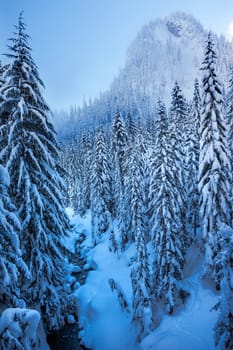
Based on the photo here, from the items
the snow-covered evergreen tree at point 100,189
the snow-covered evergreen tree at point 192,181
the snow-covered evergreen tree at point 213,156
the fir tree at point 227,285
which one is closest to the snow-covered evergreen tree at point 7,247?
the fir tree at point 227,285

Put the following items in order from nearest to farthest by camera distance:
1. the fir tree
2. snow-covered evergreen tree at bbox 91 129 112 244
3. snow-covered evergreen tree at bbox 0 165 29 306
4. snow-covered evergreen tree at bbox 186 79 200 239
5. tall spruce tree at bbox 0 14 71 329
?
snow-covered evergreen tree at bbox 0 165 29 306 → the fir tree → tall spruce tree at bbox 0 14 71 329 → snow-covered evergreen tree at bbox 186 79 200 239 → snow-covered evergreen tree at bbox 91 129 112 244

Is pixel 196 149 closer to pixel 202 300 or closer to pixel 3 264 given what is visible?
pixel 202 300

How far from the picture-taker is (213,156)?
19.7m

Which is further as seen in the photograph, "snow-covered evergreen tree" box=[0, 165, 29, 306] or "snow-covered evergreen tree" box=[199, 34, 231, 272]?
"snow-covered evergreen tree" box=[199, 34, 231, 272]

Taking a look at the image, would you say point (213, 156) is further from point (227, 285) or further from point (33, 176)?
point (33, 176)

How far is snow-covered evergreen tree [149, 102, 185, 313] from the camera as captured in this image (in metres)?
21.0

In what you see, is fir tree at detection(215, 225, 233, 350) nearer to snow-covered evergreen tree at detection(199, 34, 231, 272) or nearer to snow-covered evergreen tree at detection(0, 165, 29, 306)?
snow-covered evergreen tree at detection(0, 165, 29, 306)

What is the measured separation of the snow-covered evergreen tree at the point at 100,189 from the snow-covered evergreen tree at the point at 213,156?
21.7m

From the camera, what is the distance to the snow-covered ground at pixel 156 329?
1723 cm

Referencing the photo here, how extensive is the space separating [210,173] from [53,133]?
12.5m

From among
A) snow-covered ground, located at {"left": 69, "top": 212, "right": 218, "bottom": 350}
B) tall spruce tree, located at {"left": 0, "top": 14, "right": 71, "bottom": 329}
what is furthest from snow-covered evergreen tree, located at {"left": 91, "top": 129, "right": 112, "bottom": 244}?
tall spruce tree, located at {"left": 0, "top": 14, "right": 71, "bottom": 329}

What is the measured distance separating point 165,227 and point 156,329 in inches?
301

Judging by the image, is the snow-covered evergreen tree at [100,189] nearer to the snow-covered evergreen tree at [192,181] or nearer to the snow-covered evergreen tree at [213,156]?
the snow-covered evergreen tree at [192,181]

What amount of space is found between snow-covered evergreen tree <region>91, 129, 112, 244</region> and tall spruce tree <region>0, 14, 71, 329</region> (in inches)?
967
